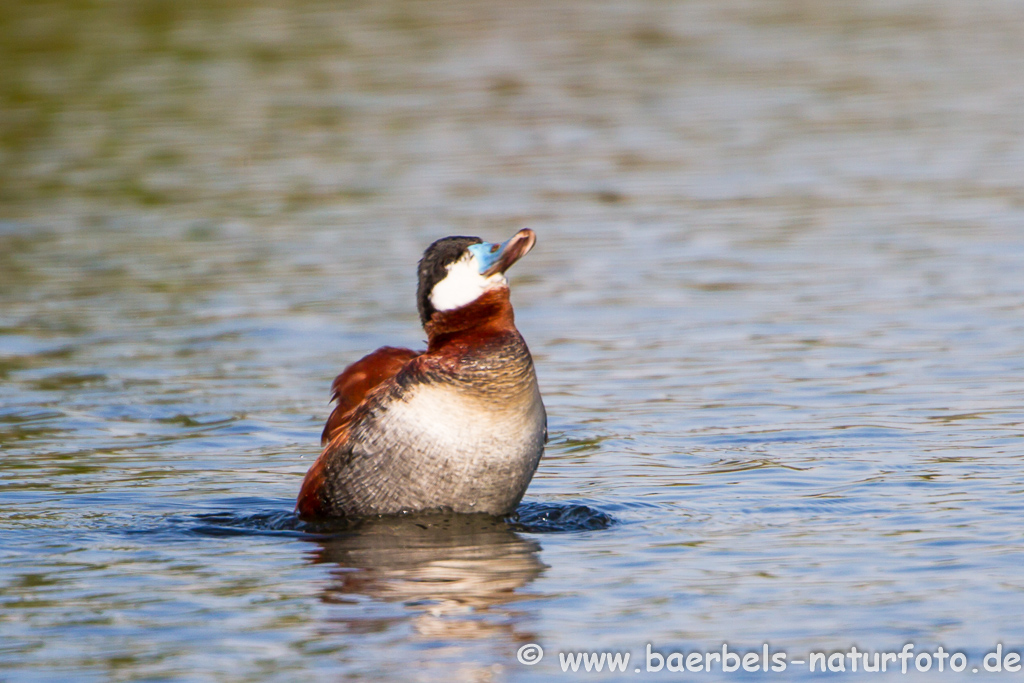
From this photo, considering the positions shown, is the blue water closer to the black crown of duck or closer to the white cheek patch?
the black crown of duck

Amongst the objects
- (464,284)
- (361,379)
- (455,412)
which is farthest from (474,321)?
(361,379)

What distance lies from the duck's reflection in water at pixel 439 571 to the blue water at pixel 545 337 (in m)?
0.03

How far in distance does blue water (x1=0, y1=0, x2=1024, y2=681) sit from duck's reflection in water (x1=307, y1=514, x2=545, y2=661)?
0.03 meters

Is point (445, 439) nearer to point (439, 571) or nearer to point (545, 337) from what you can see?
point (439, 571)

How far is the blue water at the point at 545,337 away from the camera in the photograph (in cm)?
746

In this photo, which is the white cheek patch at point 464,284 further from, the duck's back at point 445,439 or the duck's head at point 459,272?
the duck's back at point 445,439

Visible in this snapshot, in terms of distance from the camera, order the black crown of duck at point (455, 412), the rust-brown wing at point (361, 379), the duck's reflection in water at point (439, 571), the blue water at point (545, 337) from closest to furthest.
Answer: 1. the duck's reflection in water at point (439, 571)
2. the blue water at point (545, 337)
3. the black crown of duck at point (455, 412)
4. the rust-brown wing at point (361, 379)

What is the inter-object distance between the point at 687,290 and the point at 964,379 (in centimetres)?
389

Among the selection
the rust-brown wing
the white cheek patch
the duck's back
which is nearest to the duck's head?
the white cheek patch

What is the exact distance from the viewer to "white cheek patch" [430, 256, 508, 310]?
848 centimetres

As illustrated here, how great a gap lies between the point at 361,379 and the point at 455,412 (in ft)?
3.38

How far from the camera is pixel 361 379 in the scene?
9336mm

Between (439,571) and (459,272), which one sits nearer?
(439,571)

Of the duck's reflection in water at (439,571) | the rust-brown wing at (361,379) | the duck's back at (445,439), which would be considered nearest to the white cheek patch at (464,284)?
the duck's back at (445,439)
